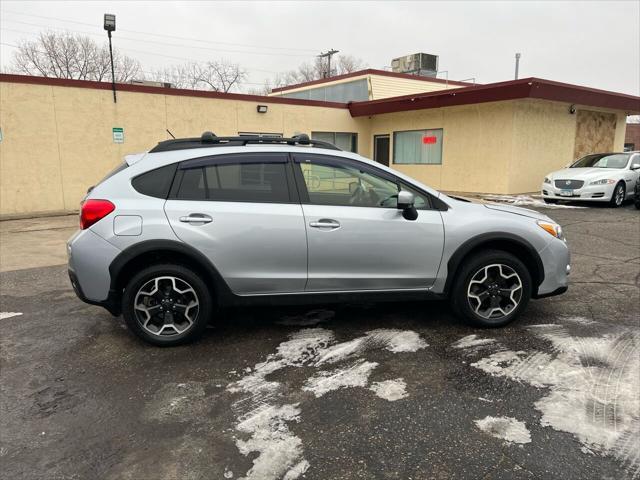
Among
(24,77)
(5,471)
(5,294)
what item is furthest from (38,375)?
(24,77)

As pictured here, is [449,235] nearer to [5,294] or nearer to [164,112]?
[5,294]

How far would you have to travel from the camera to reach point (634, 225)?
10.1 m

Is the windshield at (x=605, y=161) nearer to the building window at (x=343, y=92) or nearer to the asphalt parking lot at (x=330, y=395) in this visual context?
the asphalt parking lot at (x=330, y=395)

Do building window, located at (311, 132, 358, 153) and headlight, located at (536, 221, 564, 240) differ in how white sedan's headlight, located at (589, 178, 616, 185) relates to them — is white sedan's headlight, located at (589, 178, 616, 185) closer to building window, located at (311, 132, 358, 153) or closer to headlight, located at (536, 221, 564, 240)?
building window, located at (311, 132, 358, 153)

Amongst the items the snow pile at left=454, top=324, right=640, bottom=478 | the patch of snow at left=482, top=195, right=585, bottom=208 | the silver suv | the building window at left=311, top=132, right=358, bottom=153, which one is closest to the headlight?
the silver suv

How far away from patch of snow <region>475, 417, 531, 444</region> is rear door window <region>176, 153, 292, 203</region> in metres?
2.21

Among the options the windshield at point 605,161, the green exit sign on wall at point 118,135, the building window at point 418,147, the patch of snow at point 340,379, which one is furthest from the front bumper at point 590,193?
the green exit sign on wall at point 118,135

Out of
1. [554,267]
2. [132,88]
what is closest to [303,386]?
[554,267]

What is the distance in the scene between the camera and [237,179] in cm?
404

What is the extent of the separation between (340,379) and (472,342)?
131 centimetres

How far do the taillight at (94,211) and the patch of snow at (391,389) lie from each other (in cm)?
244

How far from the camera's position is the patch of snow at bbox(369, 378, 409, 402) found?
126 inches

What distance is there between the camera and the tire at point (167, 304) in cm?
385

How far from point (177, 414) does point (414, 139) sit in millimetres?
17288
